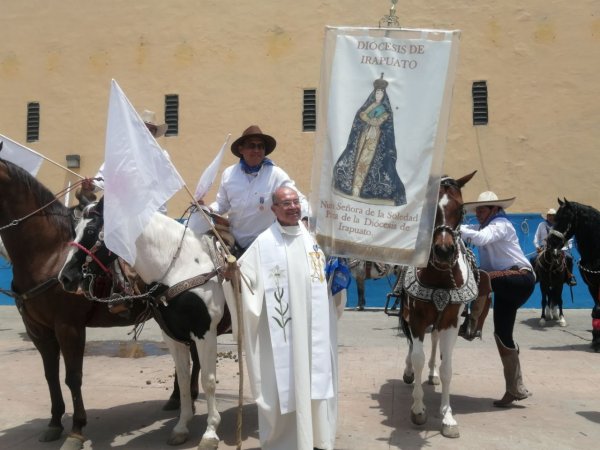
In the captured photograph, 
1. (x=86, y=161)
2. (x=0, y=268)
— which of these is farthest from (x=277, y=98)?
(x=0, y=268)

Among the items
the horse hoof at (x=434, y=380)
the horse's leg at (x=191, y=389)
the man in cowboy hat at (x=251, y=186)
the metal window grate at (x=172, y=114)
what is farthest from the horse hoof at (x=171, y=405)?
the metal window grate at (x=172, y=114)

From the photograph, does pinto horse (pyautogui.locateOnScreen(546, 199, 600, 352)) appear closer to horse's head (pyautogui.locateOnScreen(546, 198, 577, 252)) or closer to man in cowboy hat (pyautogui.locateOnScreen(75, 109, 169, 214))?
horse's head (pyautogui.locateOnScreen(546, 198, 577, 252))

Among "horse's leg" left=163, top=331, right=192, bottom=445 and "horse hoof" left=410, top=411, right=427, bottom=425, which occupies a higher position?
"horse's leg" left=163, top=331, right=192, bottom=445

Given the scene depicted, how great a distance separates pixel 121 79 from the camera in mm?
16297

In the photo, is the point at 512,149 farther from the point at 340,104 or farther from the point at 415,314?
the point at 340,104

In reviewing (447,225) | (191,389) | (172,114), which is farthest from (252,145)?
(172,114)

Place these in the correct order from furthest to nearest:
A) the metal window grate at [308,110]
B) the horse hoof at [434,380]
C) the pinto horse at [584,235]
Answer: the metal window grate at [308,110] < the pinto horse at [584,235] < the horse hoof at [434,380]

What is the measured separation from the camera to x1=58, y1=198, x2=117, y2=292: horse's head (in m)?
4.96

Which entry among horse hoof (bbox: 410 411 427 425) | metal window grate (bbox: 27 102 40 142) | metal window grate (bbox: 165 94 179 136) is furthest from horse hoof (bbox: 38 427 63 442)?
metal window grate (bbox: 27 102 40 142)

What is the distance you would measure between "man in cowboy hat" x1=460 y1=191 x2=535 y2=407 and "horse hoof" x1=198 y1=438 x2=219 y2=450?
2.98 metres

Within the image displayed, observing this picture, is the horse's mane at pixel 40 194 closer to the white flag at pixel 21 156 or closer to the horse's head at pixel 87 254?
the horse's head at pixel 87 254

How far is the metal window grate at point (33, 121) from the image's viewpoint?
16891mm

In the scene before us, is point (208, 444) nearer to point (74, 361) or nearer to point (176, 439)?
point (176, 439)

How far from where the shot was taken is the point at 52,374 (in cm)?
569
